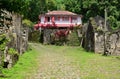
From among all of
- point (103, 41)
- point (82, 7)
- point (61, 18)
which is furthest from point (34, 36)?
point (82, 7)

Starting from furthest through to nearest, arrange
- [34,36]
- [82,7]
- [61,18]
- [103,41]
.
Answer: [82,7] < [61,18] < [34,36] < [103,41]

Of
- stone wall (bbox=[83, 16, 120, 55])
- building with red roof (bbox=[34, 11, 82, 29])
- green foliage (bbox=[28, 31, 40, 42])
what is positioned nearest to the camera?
stone wall (bbox=[83, 16, 120, 55])

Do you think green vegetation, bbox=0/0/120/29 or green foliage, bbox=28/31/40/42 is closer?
green foliage, bbox=28/31/40/42

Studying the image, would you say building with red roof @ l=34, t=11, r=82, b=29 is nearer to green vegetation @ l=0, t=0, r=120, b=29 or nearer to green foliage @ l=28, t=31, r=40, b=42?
green vegetation @ l=0, t=0, r=120, b=29

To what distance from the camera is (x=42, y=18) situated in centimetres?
6469

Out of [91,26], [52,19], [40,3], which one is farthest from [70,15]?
[91,26]

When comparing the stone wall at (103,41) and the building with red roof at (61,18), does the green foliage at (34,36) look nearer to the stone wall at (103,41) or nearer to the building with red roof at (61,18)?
the building with red roof at (61,18)

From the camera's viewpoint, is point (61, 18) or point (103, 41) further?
point (61, 18)

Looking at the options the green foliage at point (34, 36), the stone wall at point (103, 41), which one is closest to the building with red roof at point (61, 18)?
the green foliage at point (34, 36)

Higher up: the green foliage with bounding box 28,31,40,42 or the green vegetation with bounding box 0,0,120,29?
the green vegetation with bounding box 0,0,120,29

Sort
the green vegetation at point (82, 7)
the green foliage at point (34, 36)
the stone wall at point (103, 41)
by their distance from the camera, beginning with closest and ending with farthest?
the stone wall at point (103, 41) < the green foliage at point (34, 36) < the green vegetation at point (82, 7)

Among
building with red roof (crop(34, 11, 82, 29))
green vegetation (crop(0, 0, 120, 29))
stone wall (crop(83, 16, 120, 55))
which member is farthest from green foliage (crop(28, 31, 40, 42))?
stone wall (crop(83, 16, 120, 55))

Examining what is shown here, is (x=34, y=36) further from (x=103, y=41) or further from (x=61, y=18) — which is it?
(x=103, y=41)

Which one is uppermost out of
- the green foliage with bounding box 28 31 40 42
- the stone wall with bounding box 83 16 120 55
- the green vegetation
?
the green vegetation
